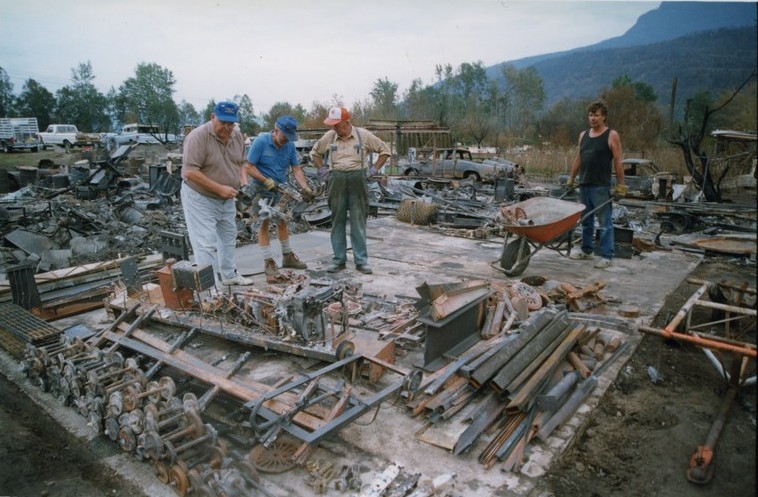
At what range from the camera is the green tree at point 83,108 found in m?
47.3

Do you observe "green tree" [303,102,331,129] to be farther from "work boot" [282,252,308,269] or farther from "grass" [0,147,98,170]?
"work boot" [282,252,308,269]

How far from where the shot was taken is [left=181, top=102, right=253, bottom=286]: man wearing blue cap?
462cm

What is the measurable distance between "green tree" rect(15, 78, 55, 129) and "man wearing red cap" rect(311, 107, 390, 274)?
162 ft

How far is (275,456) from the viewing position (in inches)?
106

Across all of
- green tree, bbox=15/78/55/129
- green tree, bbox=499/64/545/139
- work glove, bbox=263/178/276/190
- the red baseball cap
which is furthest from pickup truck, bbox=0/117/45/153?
green tree, bbox=499/64/545/139

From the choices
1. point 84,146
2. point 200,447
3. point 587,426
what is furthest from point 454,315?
point 84,146

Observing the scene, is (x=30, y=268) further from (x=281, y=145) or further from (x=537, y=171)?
(x=537, y=171)

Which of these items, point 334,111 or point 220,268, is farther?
point 334,111

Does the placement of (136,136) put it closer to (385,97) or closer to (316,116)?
(316,116)

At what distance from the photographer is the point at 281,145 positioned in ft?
19.6

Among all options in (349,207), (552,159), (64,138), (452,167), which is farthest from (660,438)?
(64,138)

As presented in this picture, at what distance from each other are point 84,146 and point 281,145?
3304 centimetres

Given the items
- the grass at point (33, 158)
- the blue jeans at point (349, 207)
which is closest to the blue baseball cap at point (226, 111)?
the blue jeans at point (349, 207)

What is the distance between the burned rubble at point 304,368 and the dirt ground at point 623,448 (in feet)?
0.64
